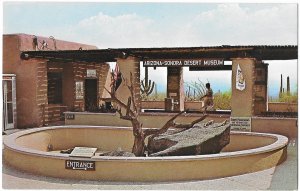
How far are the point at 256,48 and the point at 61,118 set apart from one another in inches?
386

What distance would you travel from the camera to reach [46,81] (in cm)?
1766

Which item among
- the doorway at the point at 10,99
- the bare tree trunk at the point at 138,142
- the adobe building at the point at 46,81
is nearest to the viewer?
the bare tree trunk at the point at 138,142

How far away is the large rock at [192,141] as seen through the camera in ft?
33.9

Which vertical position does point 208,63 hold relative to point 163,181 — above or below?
above

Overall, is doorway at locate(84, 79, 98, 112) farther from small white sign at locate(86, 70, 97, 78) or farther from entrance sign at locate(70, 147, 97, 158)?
entrance sign at locate(70, 147, 97, 158)

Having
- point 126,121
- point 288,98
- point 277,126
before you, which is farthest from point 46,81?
point 288,98

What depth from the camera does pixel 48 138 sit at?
13.4 meters

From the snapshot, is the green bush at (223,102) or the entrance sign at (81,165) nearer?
the entrance sign at (81,165)

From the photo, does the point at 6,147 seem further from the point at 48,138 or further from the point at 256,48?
the point at 256,48

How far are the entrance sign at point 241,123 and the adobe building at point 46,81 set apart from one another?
6944mm

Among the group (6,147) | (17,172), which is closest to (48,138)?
(6,147)

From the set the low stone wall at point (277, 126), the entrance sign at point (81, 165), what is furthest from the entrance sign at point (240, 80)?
the entrance sign at point (81, 165)

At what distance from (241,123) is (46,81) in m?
8.32

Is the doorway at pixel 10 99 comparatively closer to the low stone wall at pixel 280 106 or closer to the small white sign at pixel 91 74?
the small white sign at pixel 91 74
